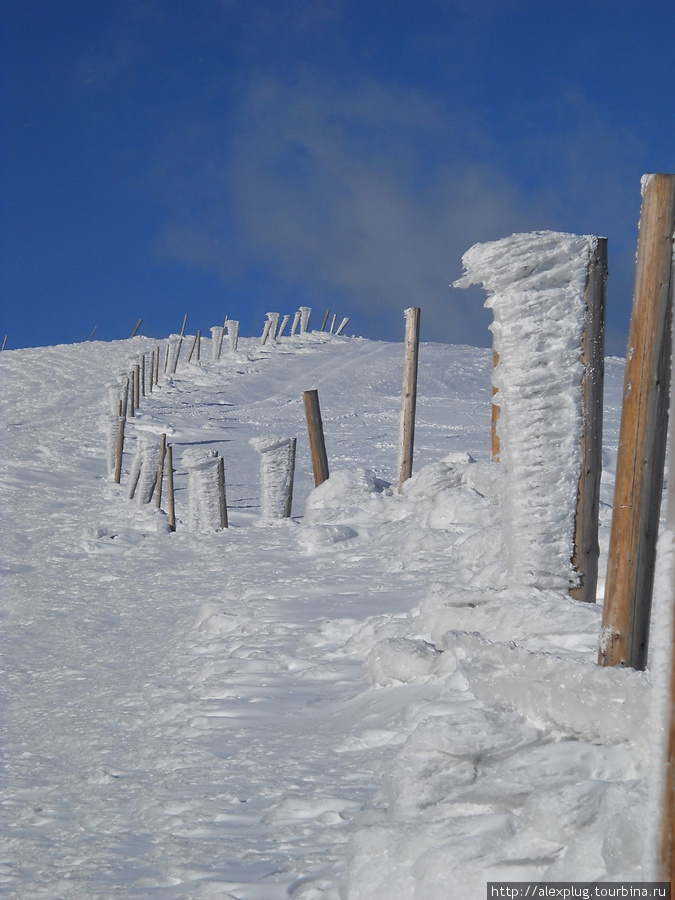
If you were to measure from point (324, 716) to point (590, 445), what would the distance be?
5.03 feet

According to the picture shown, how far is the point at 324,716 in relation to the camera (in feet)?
11.7

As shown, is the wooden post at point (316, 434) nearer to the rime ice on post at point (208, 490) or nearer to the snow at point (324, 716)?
the snow at point (324, 716)

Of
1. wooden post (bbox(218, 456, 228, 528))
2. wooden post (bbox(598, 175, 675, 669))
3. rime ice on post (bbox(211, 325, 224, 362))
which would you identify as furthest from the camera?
rime ice on post (bbox(211, 325, 224, 362))

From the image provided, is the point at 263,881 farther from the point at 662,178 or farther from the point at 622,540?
the point at 662,178

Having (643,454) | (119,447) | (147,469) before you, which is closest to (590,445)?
(643,454)

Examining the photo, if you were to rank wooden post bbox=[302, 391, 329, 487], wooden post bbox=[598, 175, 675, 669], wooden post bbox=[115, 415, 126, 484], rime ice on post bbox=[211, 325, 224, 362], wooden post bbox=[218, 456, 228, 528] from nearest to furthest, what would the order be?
wooden post bbox=[598, 175, 675, 669]
wooden post bbox=[302, 391, 329, 487]
wooden post bbox=[218, 456, 228, 528]
wooden post bbox=[115, 415, 126, 484]
rime ice on post bbox=[211, 325, 224, 362]

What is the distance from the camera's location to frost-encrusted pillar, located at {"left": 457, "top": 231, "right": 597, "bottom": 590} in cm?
372

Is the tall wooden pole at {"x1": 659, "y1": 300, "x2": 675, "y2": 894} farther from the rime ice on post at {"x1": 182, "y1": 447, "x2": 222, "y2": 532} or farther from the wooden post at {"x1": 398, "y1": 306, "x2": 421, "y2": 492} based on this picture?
the rime ice on post at {"x1": 182, "y1": 447, "x2": 222, "y2": 532}

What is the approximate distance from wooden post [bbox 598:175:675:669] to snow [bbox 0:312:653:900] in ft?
0.72

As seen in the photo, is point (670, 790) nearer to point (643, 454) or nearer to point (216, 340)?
point (643, 454)

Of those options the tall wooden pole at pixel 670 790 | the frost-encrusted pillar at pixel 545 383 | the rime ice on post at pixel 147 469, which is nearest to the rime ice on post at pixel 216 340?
the rime ice on post at pixel 147 469

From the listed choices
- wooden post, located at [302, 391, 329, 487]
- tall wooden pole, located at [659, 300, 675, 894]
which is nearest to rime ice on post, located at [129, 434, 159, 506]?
wooden post, located at [302, 391, 329, 487]

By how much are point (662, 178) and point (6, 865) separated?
2.81 meters

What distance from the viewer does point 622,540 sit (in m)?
2.65
